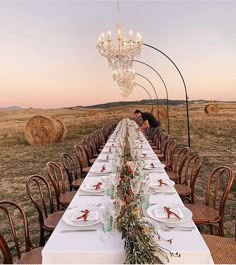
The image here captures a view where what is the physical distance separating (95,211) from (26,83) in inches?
579

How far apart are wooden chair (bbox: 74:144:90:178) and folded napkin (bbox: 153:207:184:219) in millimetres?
2796

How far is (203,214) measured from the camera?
2760 mm

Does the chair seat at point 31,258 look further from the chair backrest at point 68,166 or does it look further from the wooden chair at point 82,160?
the wooden chair at point 82,160

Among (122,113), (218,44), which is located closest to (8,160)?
(218,44)

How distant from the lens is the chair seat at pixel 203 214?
8.65ft

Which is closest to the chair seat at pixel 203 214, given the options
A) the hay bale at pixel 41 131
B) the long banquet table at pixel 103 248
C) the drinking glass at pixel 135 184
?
the drinking glass at pixel 135 184

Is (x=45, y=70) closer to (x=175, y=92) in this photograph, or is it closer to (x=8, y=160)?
(x=8, y=160)

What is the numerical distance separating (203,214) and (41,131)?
35.5ft

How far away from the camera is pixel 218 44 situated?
48.2ft

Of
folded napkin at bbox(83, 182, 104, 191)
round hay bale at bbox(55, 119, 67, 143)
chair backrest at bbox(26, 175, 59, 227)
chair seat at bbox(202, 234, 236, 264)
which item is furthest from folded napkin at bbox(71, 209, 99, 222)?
round hay bale at bbox(55, 119, 67, 143)

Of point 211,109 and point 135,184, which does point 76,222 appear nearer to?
point 135,184

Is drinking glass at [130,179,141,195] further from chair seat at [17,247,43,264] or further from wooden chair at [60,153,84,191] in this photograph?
wooden chair at [60,153,84,191]

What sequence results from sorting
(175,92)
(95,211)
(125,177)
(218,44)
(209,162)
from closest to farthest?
(95,211) < (125,177) < (209,162) < (218,44) < (175,92)

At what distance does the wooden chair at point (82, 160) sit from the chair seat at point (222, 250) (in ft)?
9.19
